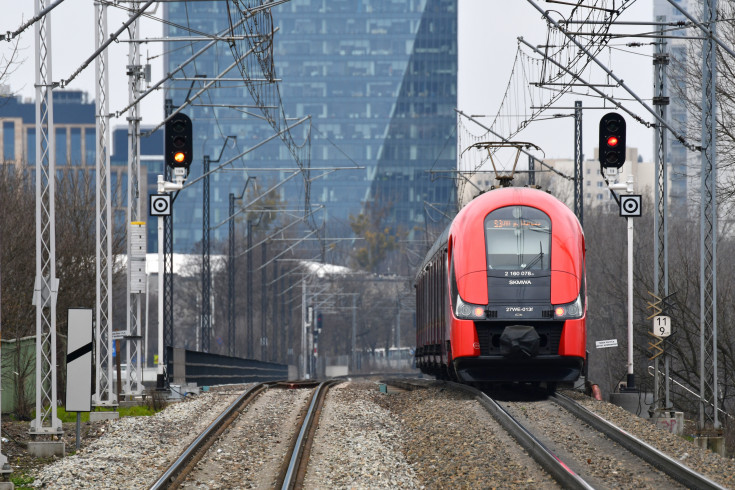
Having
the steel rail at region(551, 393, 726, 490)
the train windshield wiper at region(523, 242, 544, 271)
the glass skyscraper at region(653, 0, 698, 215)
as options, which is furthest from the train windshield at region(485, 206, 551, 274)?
the glass skyscraper at region(653, 0, 698, 215)

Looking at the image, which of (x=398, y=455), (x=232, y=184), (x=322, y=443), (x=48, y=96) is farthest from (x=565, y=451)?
(x=232, y=184)

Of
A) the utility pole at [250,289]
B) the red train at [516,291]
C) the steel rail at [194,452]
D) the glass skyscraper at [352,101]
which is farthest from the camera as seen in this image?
the glass skyscraper at [352,101]

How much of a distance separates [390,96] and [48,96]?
173 m

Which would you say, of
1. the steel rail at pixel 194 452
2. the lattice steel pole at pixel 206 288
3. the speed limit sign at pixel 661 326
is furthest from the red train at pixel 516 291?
the lattice steel pole at pixel 206 288

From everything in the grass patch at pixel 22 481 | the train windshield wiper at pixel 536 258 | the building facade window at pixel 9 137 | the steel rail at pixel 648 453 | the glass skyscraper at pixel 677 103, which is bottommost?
the grass patch at pixel 22 481

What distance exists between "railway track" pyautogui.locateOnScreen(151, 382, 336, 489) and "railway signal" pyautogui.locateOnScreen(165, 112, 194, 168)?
4675 millimetres

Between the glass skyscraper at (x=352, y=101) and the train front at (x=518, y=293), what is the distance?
151m

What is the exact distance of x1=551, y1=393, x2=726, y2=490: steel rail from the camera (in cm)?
1188

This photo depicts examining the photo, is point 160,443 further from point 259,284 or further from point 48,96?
point 259,284

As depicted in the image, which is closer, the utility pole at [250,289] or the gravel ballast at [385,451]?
the gravel ballast at [385,451]

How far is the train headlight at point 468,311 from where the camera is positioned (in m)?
21.4

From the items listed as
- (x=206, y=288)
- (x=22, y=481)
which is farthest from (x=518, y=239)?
(x=206, y=288)

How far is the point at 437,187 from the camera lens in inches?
6727

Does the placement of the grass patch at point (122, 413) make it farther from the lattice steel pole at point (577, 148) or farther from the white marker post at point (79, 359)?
the lattice steel pole at point (577, 148)
